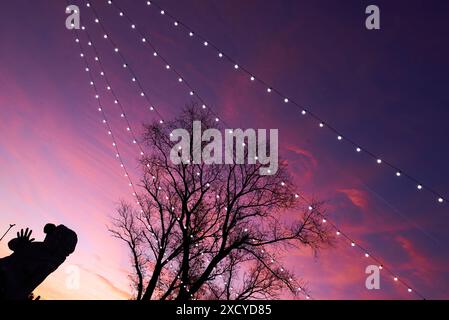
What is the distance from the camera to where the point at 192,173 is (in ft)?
45.1

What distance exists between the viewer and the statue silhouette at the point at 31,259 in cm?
643

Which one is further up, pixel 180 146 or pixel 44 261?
pixel 180 146

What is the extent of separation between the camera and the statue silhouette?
21.1ft

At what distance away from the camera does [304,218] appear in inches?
523

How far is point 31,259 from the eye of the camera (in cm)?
660

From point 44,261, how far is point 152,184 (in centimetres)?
772
